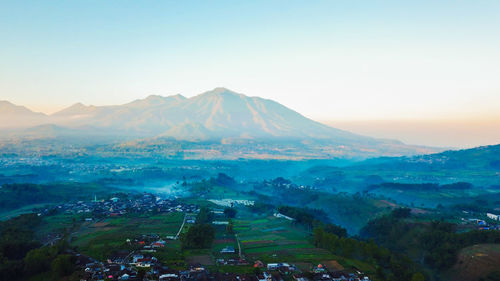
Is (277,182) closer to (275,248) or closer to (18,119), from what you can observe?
(275,248)

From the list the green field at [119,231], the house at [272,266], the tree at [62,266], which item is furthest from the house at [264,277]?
the tree at [62,266]

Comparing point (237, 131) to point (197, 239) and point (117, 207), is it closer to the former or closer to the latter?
point (117, 207)

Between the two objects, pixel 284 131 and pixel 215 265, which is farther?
pixel 284 131

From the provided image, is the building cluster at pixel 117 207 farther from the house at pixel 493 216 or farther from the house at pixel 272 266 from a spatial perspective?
the house at pixel 493 216

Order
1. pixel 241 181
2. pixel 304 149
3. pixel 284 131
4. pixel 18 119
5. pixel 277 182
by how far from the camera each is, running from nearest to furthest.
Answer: pixel 277 182 < pixel 241 181 < pixel 304 149 < pixel 284 131 < pixel 18 119

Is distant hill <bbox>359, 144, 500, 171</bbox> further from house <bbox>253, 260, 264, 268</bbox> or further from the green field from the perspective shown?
house <bbox>253, 260, 264, 268</bbox>

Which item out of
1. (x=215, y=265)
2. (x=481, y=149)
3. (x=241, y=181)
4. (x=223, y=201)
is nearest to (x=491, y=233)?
(x=215, y=265)

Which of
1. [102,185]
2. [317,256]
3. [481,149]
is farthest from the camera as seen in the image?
[481,149]

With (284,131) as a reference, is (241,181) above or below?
below

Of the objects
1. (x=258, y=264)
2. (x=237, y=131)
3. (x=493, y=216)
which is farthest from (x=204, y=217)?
(x=237, y=131)

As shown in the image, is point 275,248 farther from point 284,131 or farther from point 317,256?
point 284,131

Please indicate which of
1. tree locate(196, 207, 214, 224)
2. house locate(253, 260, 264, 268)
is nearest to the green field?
tree locate(196, 207, 214, 224)
